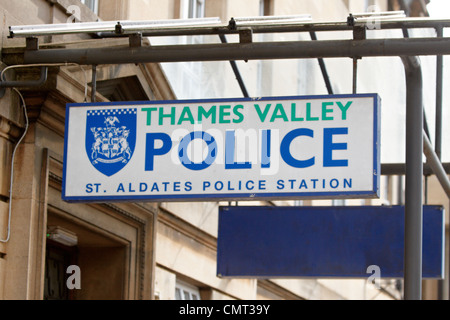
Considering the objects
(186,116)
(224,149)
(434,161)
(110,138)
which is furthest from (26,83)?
(434,161)

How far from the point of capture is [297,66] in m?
18.8

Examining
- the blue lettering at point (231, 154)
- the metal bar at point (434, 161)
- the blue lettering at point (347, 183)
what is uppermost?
the metal bar at point (434, 161)

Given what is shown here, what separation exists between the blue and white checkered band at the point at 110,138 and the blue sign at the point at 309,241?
4.20 metres

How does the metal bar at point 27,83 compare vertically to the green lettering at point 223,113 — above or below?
above

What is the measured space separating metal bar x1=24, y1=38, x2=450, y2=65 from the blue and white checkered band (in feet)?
2.07

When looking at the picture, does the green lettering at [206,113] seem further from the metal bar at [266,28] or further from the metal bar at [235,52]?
the metal bar at [266,28]

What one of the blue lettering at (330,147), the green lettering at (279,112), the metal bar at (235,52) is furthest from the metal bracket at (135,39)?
the blue lettering at (330,147)

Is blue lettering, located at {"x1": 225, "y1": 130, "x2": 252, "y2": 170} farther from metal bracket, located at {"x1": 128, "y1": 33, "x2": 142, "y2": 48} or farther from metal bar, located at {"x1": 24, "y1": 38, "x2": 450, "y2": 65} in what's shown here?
metal bracket, located at {"x1": 128, "y1": 33, "x2": 142, "y2": 48}

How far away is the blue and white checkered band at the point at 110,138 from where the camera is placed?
898cm

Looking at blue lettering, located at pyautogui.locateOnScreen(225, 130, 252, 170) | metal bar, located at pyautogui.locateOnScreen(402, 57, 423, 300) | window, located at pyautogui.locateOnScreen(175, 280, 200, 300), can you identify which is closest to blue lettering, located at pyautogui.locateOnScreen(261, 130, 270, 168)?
blue lettering, located at pyautogui.locateOnScreen(225, 130, 252, 170)

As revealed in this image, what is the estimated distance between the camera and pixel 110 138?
8984 mm
